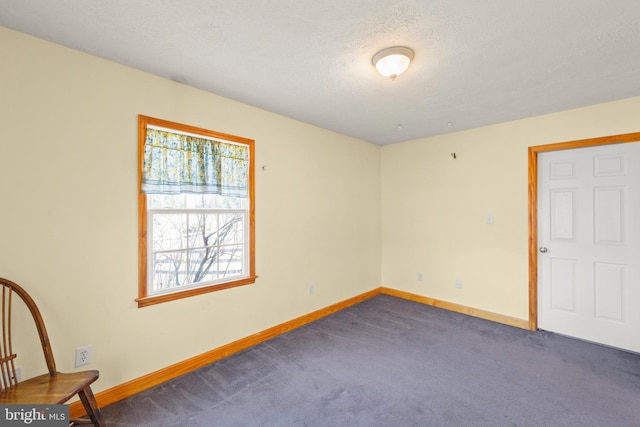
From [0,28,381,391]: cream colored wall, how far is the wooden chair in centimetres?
13

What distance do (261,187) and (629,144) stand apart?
3604 mm

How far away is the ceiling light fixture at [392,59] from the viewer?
1.88 metres

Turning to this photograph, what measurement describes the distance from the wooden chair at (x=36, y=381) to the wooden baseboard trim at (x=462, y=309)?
146 inches

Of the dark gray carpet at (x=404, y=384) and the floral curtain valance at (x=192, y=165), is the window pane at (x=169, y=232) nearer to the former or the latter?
the floral curtain valance at (x=192, y=165)

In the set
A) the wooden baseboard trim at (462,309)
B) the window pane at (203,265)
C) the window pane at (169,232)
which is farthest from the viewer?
the wooden baseboard trim at (462,309)

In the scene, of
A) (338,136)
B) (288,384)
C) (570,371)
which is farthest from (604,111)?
(288,384)

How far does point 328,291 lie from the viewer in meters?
3.79

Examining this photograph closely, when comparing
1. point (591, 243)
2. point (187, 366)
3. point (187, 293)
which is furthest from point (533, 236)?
point (187, 366)

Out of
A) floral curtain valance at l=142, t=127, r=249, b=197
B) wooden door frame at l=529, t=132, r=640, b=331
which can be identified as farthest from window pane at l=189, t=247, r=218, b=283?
wooden door frame at l=529, t=132, r=640, b=331

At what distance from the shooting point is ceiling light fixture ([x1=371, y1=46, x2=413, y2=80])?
6.16ft

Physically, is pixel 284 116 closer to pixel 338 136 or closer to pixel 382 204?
pixel 338 136

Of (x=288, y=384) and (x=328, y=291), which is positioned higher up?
(x=328, y=291)

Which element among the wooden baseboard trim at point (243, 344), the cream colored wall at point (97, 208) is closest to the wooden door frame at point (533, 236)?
the wooden baseboard trim at point (243, 344)

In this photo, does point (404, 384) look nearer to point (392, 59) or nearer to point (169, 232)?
point (169, 232)
